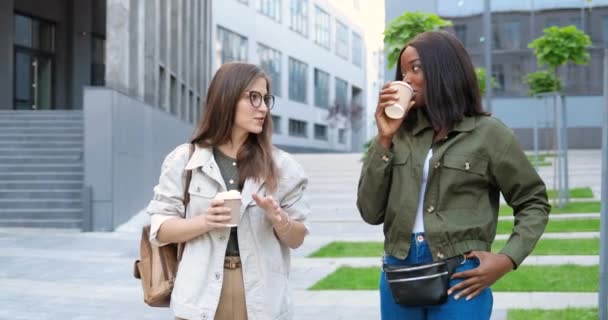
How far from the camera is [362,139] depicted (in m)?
90.9

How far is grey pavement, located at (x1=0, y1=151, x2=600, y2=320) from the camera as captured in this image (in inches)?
323

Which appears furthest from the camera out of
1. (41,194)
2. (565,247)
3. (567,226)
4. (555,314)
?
(41,194)

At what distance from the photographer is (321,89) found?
71375 millimetres

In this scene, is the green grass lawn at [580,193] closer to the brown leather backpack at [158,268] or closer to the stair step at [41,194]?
the stair step at [41,194]

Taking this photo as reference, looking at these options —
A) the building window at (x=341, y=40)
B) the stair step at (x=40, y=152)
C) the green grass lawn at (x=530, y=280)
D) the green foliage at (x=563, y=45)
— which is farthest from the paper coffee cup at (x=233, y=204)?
the building window at (x=341, y=40)

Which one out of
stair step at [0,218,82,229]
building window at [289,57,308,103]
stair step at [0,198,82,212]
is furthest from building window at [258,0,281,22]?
stair step at [0,218,82,229]

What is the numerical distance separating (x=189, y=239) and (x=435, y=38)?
1140 mm

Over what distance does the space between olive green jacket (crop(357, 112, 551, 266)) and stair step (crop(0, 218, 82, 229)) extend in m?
14.8

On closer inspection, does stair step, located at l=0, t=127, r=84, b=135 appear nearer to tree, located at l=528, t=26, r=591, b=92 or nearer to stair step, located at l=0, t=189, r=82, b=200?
stair step, located at l=0, t=189, r=82, b=200

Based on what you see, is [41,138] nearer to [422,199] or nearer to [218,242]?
[218,242]

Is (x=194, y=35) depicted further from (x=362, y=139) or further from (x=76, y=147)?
(x=362, y=139)

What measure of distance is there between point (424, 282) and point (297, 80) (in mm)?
61332

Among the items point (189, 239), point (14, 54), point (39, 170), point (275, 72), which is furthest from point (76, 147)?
point (275, 72)

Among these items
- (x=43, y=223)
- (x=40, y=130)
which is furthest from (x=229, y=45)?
(x=43, y=223)
